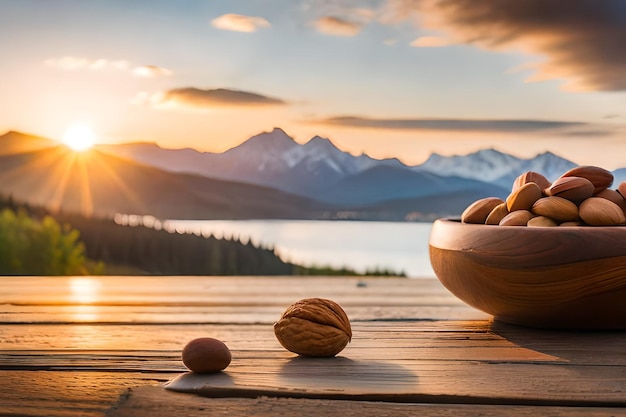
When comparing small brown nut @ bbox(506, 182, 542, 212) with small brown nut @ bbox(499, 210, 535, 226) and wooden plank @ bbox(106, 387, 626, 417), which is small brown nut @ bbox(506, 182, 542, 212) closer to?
small brown nut @ bbox(499, 210, 535, 226)

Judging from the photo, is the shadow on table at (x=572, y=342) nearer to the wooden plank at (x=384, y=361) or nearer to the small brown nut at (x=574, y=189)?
→ the wooden plank at (x=384, y=361)

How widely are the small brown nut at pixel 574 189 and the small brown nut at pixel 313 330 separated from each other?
1.37ft

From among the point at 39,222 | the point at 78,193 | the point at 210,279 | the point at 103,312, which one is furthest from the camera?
the point at 78,193

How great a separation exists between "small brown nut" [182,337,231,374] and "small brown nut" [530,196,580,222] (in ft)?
1.82

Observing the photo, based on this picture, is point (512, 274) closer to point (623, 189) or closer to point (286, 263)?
point (623, 189)

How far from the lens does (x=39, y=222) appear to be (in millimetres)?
2814

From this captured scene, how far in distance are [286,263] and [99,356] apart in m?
1.94

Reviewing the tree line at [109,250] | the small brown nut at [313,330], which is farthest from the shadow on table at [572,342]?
the tree line at [109,250]

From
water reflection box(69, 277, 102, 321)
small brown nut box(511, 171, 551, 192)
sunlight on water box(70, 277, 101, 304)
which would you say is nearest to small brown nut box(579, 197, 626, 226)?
small brown nut box(511, 171, 551, 192)

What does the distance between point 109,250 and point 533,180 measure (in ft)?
6.99

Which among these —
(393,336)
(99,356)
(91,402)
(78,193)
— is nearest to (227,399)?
(91,402)

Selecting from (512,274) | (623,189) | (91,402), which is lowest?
(91,402)

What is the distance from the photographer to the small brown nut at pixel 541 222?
1.09 m

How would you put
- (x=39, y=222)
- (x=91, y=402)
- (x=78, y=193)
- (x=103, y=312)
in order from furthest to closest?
(x=78, y=193)
(x=39, y=222)
(x=103, y=312)
(x=91, y=402)
